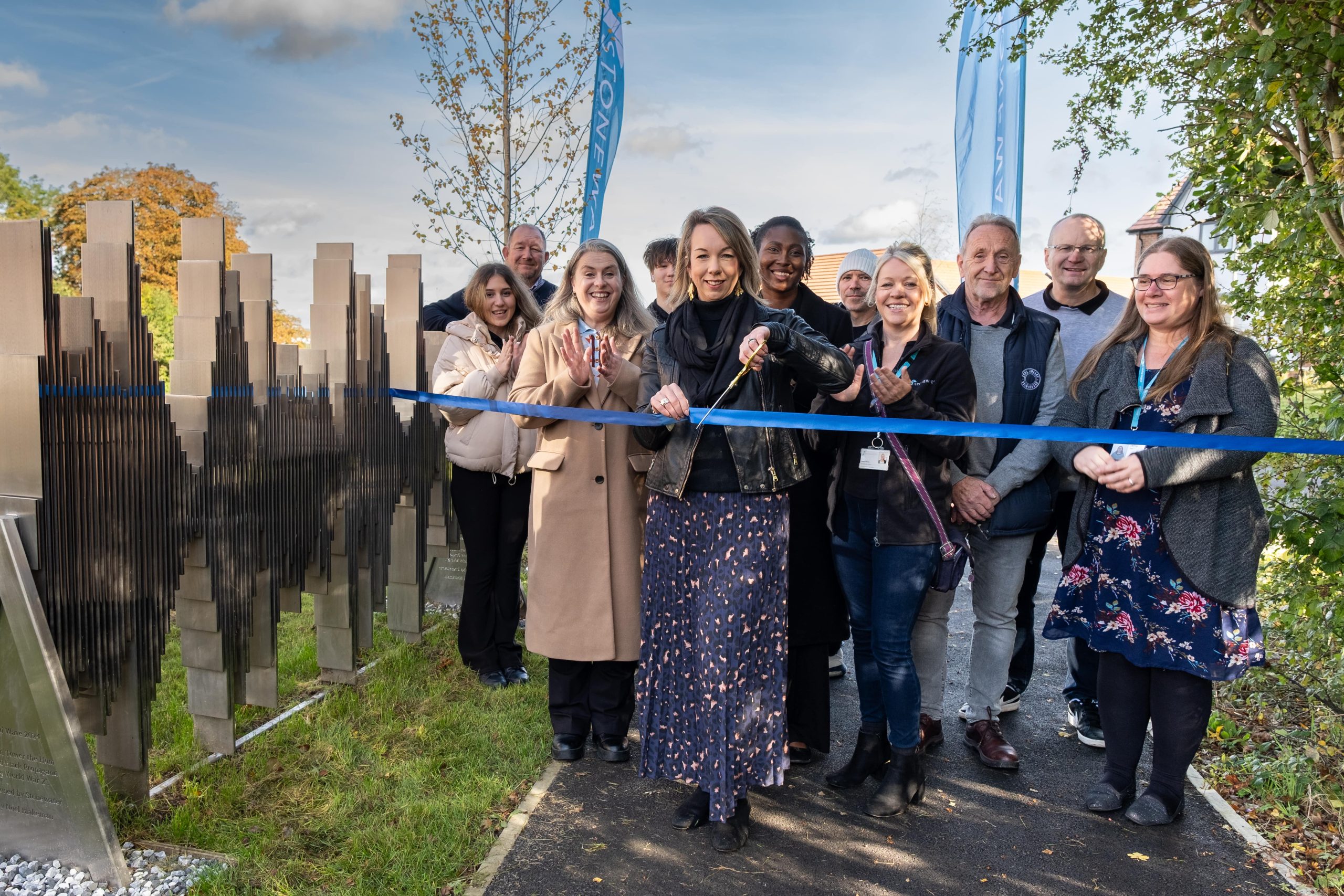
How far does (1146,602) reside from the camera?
360cm

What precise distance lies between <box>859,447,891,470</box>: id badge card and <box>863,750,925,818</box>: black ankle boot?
3.84ft

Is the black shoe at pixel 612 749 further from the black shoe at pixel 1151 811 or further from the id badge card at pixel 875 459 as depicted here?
the black shoe at pixel 1151 811

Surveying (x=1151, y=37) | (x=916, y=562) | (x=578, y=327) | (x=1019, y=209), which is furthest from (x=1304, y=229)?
(x=1019, y=209)

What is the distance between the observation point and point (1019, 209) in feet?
34.1

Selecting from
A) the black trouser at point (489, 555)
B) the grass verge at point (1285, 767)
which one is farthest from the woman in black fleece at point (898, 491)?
the black trouser at point (489, 555)

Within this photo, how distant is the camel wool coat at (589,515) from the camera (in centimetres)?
411

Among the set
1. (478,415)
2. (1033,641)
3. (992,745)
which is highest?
(478,415)

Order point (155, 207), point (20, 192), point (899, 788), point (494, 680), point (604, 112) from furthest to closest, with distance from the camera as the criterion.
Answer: point (20, 192) → point (155, 207) → point (604, 112) → point (494, 680) → point (899, 788)

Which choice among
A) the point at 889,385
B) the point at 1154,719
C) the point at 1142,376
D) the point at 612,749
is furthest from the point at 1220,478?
the point at 612,749

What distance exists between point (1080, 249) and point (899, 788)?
272 centimetres

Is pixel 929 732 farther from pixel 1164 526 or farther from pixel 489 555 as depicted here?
pixel 489 555

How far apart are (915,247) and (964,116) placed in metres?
7.60

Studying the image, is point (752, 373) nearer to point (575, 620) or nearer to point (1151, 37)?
point (575, 620)

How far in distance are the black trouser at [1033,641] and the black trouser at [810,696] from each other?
3.09 feet
